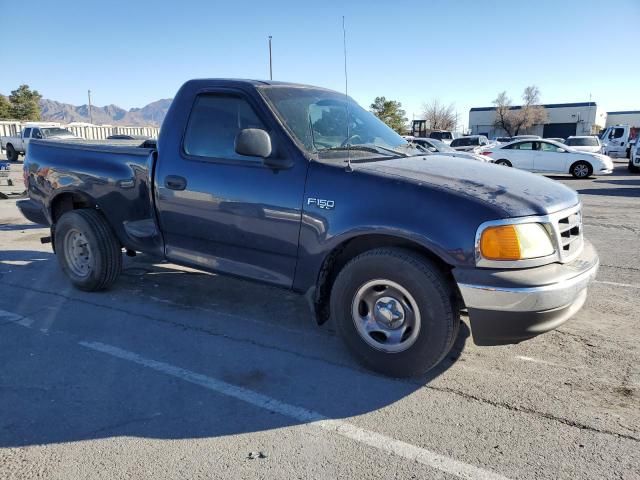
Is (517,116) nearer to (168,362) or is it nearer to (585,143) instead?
(585,143)

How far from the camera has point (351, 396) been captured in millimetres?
3086

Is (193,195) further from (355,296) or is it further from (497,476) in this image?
(497,476)

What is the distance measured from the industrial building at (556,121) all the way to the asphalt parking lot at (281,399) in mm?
72026

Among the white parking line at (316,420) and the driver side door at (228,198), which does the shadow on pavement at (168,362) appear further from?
the driver side door at (228,198)

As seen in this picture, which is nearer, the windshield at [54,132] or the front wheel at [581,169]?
the front wheel at [581,169]

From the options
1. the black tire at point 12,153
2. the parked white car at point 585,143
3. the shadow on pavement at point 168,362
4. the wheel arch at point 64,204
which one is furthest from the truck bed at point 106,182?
the black tire at point 12,153

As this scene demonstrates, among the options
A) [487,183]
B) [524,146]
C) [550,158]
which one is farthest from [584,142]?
[487,183]

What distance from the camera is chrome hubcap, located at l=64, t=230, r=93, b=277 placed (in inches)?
199

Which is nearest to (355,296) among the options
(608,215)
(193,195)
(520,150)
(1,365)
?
(193,195)

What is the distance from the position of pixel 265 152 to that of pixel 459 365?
2045mm

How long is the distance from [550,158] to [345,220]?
18532 mm

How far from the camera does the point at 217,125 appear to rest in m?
4.06

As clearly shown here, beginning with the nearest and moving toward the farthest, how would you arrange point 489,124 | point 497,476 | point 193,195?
point 497,476, point 193,195, point 489,124

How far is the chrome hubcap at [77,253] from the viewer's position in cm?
505
